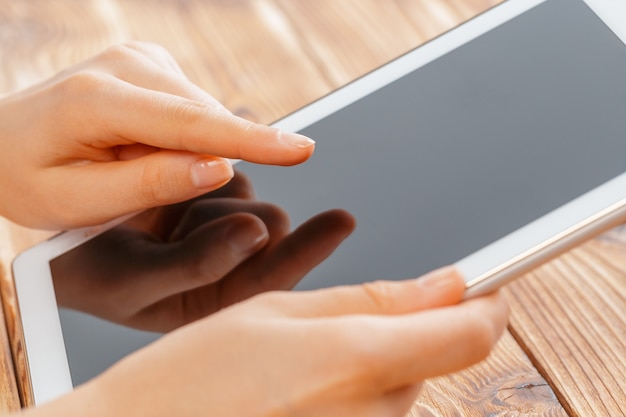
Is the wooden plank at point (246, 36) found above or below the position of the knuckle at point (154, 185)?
above

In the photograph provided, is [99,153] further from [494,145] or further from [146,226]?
[494,145]

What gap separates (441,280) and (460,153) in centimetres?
14

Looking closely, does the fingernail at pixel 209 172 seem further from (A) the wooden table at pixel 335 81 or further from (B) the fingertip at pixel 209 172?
(A) the wooden table at pixel 335 81

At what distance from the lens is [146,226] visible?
0.63 meters

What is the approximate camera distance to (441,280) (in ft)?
1.57

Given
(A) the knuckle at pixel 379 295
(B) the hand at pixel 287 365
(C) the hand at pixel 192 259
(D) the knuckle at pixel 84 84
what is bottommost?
(B) the hand at pixel 287 365

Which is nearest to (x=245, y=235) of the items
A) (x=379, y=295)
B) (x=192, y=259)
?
(x=192, y=259)

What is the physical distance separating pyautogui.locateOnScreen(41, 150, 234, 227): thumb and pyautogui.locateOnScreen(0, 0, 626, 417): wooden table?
0.31ft

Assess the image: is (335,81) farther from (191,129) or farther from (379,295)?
(379,295)

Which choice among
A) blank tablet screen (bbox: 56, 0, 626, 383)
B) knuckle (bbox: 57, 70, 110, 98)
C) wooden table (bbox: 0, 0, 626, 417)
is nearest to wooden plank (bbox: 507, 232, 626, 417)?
wooden table (bbox: 0, 0, 626, 417)

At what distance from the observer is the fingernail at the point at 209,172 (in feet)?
1.94

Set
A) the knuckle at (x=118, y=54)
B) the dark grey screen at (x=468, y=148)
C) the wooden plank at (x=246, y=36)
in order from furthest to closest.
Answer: the wooden plank at (x=246, y=36)
the knuckle at (x=118, y=54)
the dark grey screen at (x=468, y=148)

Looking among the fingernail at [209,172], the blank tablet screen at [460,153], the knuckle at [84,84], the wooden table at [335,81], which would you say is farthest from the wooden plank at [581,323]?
the knuckle at [84,84]

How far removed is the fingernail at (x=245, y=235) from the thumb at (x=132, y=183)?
0.03m
